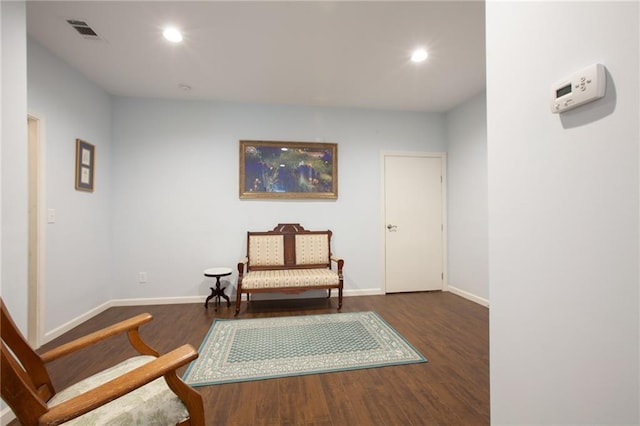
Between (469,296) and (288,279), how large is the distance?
2.53 meters

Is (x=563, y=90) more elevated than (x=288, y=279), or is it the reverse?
(x=563, y=90)

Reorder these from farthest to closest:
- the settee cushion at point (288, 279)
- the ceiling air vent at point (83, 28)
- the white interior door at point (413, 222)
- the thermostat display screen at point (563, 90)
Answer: the white interior door at point (413, 222), the settee cushion at point (288, 279), the ceiling air vent at point (83, 28), the thermostat display screen at point (563, 90)

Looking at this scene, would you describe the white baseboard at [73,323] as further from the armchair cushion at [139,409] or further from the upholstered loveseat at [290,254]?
the armchair cushion at [139,409]

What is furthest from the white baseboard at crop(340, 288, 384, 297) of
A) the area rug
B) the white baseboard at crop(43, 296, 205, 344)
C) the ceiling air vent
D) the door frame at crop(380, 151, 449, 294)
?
the ceiling air vent

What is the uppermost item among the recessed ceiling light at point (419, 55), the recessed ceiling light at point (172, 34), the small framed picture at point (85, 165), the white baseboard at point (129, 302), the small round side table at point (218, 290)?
the recessed ceiling light at point (419, 55)

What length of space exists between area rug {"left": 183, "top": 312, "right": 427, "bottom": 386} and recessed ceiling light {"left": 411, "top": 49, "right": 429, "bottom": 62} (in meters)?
2.75

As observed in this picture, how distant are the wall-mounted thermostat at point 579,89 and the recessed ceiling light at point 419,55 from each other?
212 cm

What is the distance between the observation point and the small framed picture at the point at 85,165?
2.82 metres

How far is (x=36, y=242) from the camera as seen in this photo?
7.78 feet

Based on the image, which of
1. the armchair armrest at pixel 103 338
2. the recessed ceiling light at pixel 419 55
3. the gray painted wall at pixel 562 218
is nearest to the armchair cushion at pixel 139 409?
the armchair armrest at pixel 103 338

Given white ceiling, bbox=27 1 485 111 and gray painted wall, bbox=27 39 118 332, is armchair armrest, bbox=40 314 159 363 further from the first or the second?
white ceiling, bbox=27 1 485 111

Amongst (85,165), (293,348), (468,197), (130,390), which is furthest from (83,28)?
(468,197)

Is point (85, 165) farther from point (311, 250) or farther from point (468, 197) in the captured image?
point (468, 197)

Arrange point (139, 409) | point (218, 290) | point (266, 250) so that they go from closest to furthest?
point (139, 409), point (218, 290), point (266, 250)
